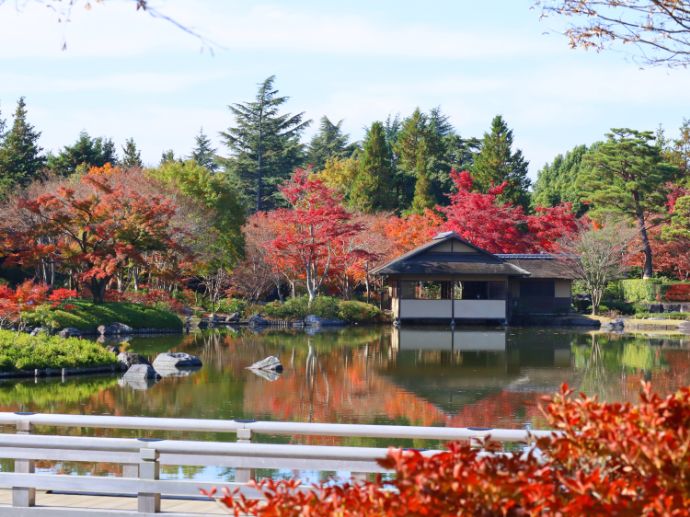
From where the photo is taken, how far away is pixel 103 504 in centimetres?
550

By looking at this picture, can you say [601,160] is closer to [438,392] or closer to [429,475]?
[438,392]

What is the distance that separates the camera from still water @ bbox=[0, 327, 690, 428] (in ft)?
41.7

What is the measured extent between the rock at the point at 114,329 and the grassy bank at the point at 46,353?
7.51 m

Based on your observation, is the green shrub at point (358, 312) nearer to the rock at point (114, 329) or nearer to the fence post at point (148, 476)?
the rock at point (114, 329)

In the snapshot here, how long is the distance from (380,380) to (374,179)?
27.9 m

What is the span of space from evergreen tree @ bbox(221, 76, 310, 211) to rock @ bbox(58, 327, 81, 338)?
939 inches

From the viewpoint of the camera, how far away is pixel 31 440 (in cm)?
522

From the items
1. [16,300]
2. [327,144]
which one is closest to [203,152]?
[327,144]

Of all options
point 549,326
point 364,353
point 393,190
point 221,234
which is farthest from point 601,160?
point 364,353

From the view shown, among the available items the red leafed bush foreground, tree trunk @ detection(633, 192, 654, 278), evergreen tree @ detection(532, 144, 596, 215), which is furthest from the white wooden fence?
evergreen tree @ detection(532, 144, 596, 215)

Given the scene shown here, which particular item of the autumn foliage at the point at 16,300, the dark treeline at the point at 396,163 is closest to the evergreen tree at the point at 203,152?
the dark treeline at the point at 396,163

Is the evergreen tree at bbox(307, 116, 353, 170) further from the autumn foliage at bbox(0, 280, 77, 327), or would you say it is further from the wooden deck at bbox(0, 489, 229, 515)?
the wooden deck at bbox(0, 489, 229, 515)

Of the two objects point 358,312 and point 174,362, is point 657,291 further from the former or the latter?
point 174,362

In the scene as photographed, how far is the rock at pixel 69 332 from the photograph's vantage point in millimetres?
23031
